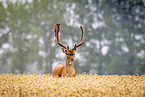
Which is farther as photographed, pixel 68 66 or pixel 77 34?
pixel 77 34

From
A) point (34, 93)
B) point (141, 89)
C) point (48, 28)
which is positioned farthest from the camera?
point (48, 28)

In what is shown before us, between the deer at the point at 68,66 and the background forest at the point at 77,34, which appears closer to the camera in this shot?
the deer at the point at 68,66

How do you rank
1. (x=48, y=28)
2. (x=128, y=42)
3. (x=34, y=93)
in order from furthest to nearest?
(x=48, y=28) < (x=128, y=42) < (x=34, y=93)

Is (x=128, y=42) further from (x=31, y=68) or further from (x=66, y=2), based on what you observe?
(x=31, y=68)

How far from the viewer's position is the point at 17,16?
18.4 meters

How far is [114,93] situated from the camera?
17.8 ft

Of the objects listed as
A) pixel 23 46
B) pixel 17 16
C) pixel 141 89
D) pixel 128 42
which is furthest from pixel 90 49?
pixel 141 89

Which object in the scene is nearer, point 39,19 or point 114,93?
point 114,93

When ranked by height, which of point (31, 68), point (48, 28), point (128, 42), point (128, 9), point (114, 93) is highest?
point (128, 9)

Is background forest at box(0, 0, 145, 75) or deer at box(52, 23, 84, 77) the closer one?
deer at box(52, 23, 84, 77)

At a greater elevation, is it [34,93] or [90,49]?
[90,49]

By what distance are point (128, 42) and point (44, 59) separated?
24.9 ft

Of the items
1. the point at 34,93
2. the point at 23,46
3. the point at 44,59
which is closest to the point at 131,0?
the point at 44,59

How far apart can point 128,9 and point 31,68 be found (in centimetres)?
1200
